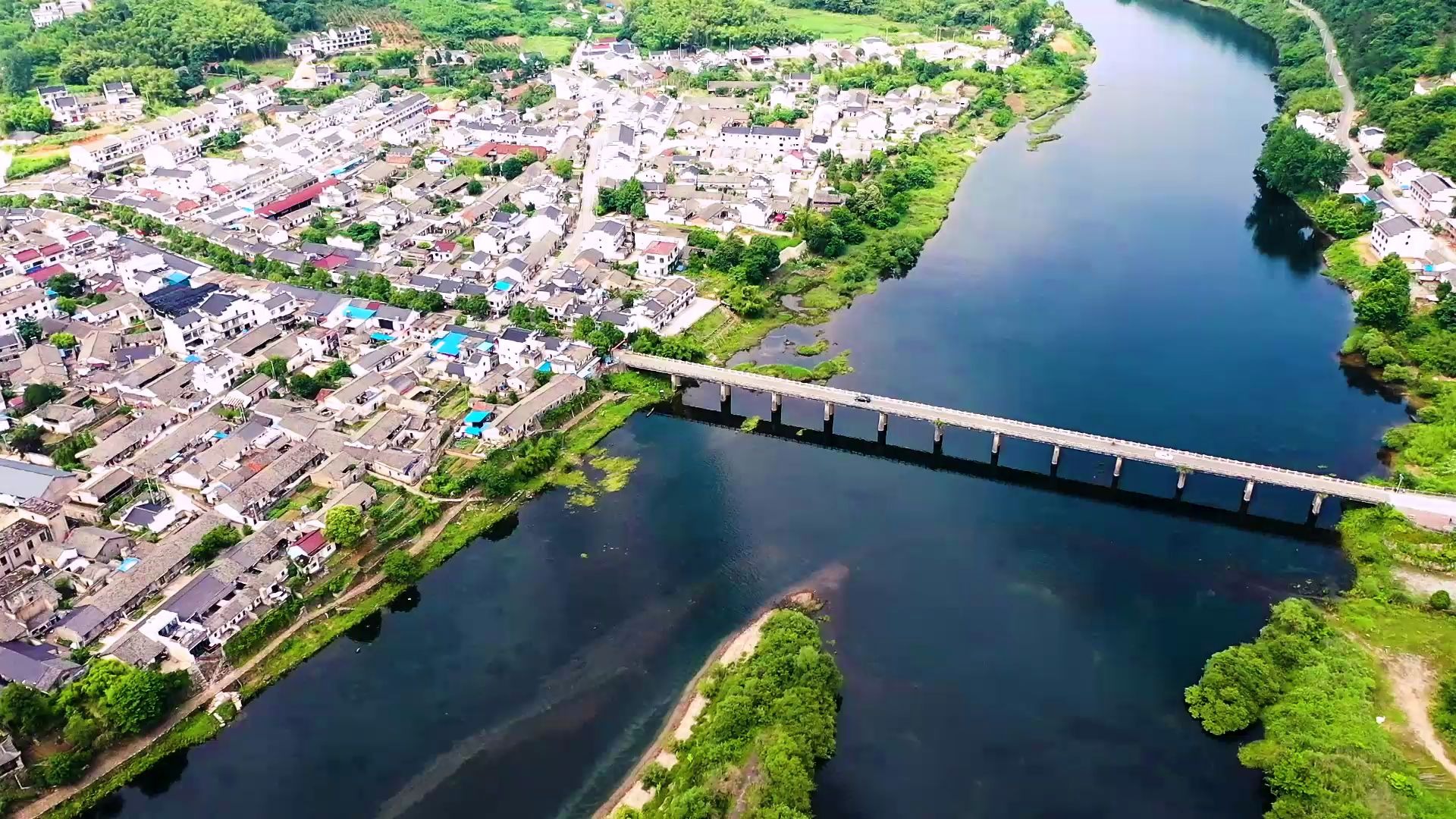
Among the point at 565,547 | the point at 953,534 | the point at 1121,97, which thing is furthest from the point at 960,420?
the point at 1121,97

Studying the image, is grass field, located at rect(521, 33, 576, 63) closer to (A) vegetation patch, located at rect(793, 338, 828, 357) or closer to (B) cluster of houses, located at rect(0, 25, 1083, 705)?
(B) cluster of houses, located at rect(0, 25, 1083, 705)

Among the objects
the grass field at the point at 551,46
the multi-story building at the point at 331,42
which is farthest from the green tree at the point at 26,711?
the grass field at the point at 551,46

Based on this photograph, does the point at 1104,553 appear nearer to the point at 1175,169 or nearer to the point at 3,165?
the point at 1175,169

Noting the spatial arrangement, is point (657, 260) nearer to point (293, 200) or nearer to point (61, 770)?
point (293, 200)

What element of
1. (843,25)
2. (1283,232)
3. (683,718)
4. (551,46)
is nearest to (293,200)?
(683,718)

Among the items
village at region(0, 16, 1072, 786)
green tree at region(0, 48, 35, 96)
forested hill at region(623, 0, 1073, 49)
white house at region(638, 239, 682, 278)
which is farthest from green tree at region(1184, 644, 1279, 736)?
green tree at region(0, 48, 35, 96)
